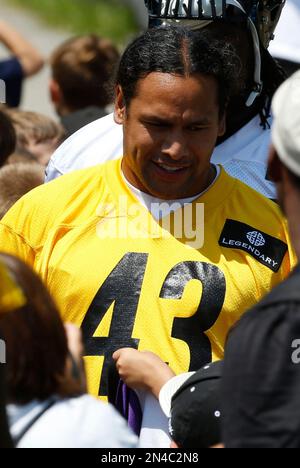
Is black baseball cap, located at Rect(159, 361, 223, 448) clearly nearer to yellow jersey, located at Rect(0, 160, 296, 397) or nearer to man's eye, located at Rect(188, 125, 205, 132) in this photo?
yellow jersey, located at Rect(0, 160, 296, 397)

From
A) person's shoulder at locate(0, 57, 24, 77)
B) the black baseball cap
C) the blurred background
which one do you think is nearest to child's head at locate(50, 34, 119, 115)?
person's shoulder at locate(0, 57, 24, 77)

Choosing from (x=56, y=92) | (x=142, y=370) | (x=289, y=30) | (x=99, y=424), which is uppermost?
(x=99, y=424)

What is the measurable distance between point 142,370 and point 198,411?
1.82 ft

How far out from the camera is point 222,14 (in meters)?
4.79

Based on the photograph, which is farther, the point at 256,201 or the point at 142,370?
the point at 256,201

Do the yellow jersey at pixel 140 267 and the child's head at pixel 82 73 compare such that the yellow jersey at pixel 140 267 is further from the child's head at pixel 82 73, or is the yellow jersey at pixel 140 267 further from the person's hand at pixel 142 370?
the child's head at pixel 82 73

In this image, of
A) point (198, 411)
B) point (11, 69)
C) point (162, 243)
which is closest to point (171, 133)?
point (162, 243)

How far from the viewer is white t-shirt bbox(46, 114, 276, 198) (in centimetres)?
484

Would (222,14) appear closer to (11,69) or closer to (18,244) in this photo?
(18,244)

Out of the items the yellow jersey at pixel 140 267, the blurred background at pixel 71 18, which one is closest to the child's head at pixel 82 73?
the yellow jersey at pixel 140 267

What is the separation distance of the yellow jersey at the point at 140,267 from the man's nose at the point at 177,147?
0.60 feet

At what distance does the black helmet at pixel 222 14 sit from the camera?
4.78 m
